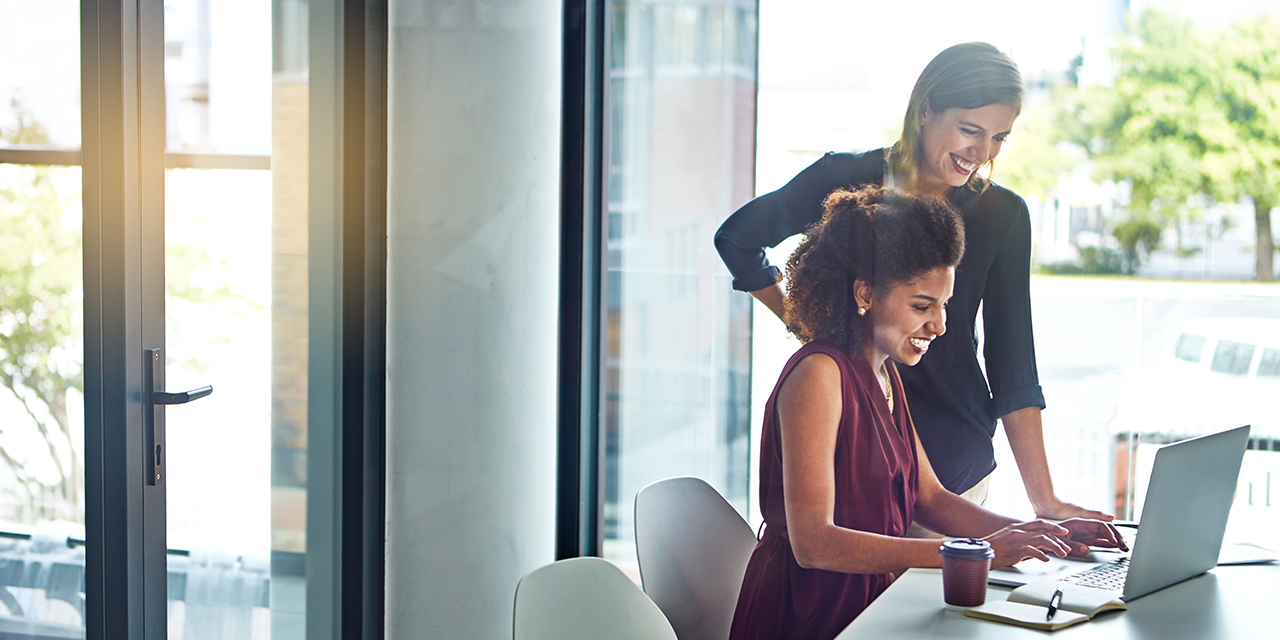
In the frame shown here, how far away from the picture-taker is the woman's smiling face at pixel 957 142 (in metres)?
2.45

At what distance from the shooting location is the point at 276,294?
2.38 metres

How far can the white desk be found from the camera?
1728 millimetres

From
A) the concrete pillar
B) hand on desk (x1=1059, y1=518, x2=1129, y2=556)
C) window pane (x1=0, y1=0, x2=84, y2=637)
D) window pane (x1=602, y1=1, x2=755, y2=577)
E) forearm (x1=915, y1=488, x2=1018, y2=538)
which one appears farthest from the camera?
window pane (x1=602, y1=1, x2=755, y2=577)

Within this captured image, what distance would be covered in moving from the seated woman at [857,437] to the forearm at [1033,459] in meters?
0.13

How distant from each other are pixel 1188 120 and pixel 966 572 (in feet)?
4.32

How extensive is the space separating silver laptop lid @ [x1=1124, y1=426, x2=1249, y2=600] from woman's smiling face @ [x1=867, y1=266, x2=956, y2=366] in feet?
2.40

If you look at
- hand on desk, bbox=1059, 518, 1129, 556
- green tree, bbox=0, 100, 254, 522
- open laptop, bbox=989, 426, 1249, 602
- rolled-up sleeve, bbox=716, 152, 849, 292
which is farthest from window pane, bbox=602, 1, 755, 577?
green tree, bbox=0, 100, 254, 522

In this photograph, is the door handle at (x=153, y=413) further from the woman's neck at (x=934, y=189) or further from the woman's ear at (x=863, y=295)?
the woman's neck at (x=934, y=189)

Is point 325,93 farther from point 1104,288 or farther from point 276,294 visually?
point 1104,288

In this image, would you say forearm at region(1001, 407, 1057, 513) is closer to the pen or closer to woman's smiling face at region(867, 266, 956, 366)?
woman's smiling face at region(867, 266, 956, 366)

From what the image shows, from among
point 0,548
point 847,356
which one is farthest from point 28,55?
point 847,356

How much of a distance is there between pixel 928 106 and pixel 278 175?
167 centimetres

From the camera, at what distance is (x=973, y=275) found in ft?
8.20

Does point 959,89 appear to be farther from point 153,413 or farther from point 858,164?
point 153,413
